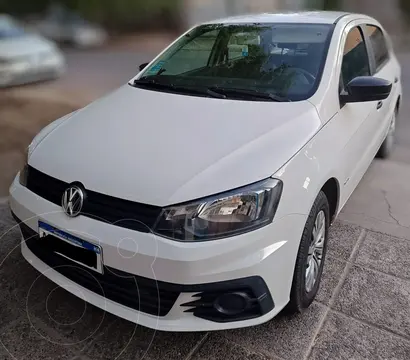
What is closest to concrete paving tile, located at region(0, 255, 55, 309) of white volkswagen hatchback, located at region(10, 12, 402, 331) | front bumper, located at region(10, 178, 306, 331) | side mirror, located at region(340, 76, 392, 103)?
white volkswagen hatchback, located at region(10, 12, 402, 331)

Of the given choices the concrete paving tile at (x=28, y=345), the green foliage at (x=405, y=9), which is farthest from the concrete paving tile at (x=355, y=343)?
the green foliage at (x=405, y=9)

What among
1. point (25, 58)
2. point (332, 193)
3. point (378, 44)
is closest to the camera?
point (332, 193)

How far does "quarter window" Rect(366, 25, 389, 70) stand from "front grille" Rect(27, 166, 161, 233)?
266cm

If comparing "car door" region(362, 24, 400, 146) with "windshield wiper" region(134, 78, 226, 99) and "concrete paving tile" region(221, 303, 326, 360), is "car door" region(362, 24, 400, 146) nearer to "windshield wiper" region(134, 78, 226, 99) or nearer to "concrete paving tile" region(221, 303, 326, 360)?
"windshield wiper" region(134, 78, 226, 99)

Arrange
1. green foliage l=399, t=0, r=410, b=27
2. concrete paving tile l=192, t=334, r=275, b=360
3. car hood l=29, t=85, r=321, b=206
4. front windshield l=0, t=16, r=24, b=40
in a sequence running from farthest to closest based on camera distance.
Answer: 1. green foliage l=399, t=0, r=410, b=27
2. front windshield l=0, t=16, r=24, b=40
3. concrete paving tile l=192, t=334, r=275, b=360
4. car hood l=29, t=85, r=321, b=206


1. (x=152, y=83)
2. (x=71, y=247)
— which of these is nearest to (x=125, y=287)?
(x=71, y=247)

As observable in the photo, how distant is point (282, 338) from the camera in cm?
214

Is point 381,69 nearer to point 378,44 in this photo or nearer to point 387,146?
point 378,44

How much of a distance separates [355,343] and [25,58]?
865 centimetres

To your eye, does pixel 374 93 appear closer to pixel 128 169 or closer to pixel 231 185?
pixel 231 185

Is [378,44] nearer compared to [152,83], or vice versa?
[152,83]

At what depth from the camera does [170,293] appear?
1846mm

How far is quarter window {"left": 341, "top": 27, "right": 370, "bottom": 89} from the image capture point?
9.38 ft

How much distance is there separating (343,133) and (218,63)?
104cm
